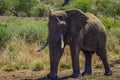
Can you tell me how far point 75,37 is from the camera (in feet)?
40.0

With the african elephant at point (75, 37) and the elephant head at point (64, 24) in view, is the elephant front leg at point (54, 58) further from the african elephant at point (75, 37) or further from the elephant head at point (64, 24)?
the elephant head at point (64, 24)

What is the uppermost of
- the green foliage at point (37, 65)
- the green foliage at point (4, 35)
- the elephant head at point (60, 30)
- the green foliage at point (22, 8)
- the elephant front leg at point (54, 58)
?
the elephant head at point (60, 30)

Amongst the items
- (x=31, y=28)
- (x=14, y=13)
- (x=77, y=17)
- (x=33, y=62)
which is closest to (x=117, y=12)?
(x=31, y=28)

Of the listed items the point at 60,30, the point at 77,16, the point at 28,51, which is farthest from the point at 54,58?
the point at 28,51

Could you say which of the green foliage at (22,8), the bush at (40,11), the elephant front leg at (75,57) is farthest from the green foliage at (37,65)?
the green foliage at (22,8)

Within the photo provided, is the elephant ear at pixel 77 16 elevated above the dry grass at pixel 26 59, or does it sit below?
above

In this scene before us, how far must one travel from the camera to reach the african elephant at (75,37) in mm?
11562

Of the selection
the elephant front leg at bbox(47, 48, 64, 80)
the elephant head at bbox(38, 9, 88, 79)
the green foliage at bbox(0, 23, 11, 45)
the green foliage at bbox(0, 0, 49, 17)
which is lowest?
the green foliage at bbox(0, 0, 49, 17)

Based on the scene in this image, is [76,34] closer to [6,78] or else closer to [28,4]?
[6,78]

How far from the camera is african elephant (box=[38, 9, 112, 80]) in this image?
11.6 m

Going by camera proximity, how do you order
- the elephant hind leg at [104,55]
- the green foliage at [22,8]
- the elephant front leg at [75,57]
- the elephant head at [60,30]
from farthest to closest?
the green foliage at [22,8], the elephant hind leg at [104,55], the elephant front leg at [75,57], the elephant head at [60,30]

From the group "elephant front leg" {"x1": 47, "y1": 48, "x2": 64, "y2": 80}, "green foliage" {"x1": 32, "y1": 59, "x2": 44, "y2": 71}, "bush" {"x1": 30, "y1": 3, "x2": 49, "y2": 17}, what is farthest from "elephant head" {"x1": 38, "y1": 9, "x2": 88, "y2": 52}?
"bush" {"x1": 30, "y1": 3, "x2": 49, "y2": 17}

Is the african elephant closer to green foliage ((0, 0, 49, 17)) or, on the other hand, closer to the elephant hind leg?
the elephant hind leg

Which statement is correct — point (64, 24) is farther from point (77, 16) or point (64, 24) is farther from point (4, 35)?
point (4, 35)
